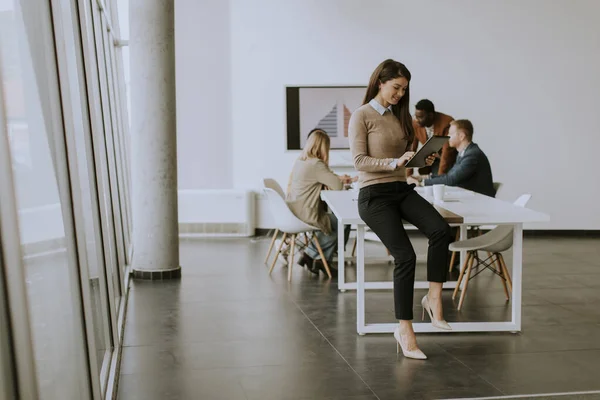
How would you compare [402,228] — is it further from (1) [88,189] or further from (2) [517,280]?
(1) [88,189]

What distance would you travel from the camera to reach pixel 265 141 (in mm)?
10922

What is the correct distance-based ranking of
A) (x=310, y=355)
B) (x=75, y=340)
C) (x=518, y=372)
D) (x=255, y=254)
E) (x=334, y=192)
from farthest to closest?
(x=255, y=254)
(x=334, y=192)
(x=310, y=355)
(x=518, y=372)
(x=75, y=340)

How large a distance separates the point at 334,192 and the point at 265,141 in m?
3.91

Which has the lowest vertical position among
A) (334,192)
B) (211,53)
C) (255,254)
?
(255,254)

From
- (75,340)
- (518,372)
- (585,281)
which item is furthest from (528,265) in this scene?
(75,340)

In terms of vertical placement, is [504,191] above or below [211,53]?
below

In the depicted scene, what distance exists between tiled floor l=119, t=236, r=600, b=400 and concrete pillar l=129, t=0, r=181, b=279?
39 centimetres

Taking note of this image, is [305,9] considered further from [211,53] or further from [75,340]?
[75,340]

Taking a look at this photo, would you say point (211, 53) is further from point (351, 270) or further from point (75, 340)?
point (75, 340)

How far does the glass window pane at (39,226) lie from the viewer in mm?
2141

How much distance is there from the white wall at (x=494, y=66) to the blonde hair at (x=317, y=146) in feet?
10.9

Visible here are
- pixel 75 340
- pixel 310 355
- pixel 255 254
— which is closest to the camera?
pixel 75 340

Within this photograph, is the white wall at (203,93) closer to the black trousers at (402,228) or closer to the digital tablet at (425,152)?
the black trousers at (402,228)

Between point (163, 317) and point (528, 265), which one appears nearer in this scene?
point (163, 317)
